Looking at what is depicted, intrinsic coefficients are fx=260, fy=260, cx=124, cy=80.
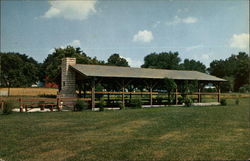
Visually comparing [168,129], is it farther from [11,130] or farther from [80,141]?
[11,130]

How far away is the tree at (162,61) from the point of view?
91812mm

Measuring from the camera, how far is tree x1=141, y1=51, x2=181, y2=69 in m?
91.8

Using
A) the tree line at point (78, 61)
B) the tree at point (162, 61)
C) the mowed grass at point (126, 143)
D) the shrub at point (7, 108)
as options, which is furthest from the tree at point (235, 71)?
the mowed grass at point (126, 143)

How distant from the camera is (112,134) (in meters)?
9.19

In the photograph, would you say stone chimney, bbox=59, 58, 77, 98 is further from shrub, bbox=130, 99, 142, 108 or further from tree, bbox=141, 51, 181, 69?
tree, bbox=141, 51, 181, 69

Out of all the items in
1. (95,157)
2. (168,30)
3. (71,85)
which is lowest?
(95,157)

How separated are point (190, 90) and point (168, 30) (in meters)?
11.8

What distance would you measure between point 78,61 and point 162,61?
5458cm

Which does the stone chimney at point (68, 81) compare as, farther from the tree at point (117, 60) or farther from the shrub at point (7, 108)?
the tree at point (117, 60)

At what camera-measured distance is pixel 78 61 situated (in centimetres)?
4328

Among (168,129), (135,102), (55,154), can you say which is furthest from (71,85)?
(55,154)

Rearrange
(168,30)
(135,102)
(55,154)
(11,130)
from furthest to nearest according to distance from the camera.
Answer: (135,102) < (168,30) < (11,130) < (55,154)

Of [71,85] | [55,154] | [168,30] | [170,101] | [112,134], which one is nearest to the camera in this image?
[55,154]

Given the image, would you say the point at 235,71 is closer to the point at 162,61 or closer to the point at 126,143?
the point at 162,61
